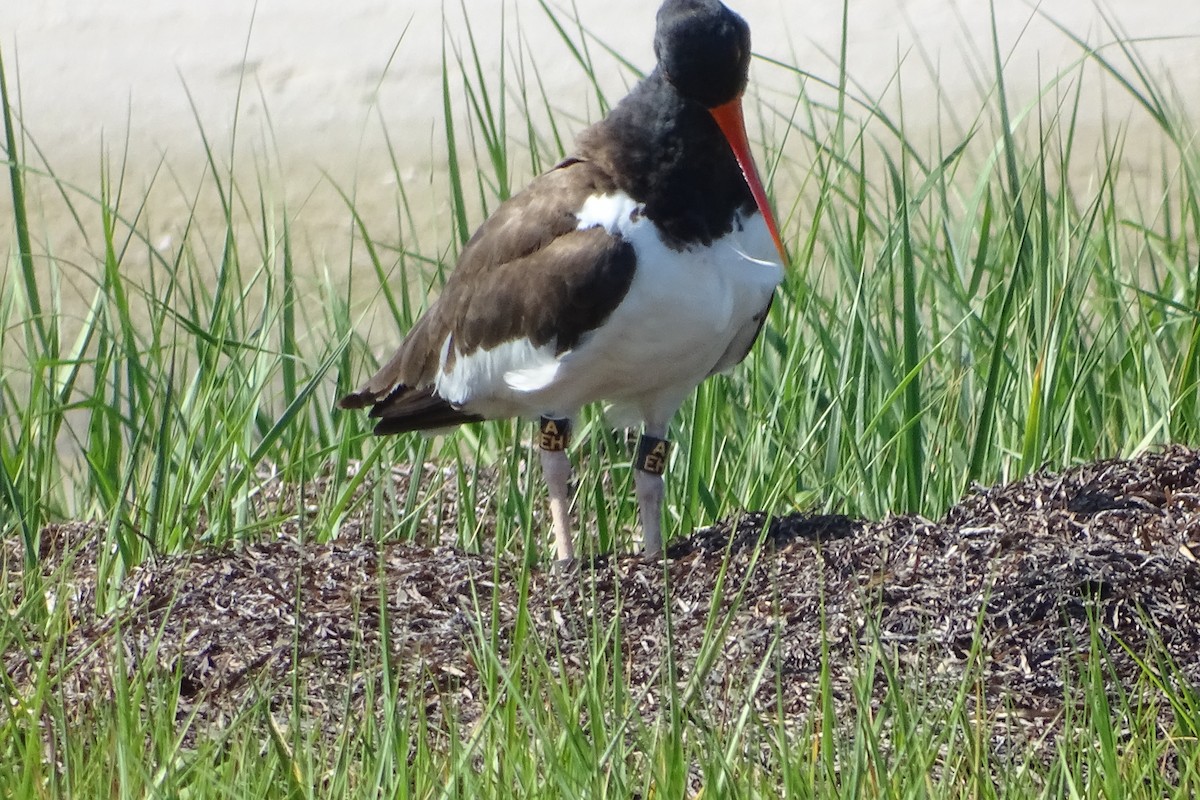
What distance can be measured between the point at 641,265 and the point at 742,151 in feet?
1.13

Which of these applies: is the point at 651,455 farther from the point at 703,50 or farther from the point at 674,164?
the point at 703,50

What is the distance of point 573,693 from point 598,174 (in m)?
1.21

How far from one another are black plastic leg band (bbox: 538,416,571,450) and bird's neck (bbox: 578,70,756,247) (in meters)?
0.61

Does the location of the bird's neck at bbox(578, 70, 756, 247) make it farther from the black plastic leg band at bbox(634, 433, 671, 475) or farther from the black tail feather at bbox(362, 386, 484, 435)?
the black tail feather at bbox(362, 386, 484, 435)

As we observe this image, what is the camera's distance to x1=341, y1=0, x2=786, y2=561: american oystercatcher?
3.46 metres

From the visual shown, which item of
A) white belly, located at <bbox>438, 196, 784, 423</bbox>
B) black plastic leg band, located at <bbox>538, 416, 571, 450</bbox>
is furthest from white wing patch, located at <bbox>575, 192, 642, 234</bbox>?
black plastic leg band, located at <bbox>538, 416, 571, 450</bbox>

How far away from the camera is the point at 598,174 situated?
363 cm

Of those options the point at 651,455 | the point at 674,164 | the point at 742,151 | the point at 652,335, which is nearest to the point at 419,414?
the point at 651,455

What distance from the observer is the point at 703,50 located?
3535 mm

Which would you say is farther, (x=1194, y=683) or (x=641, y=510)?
(x=641, y=510)

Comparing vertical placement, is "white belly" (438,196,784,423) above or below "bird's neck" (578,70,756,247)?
below

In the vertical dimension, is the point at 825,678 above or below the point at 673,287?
below

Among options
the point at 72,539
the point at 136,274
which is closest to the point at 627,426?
the point at 72,539

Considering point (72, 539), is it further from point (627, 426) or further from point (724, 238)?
point (724, 238)
